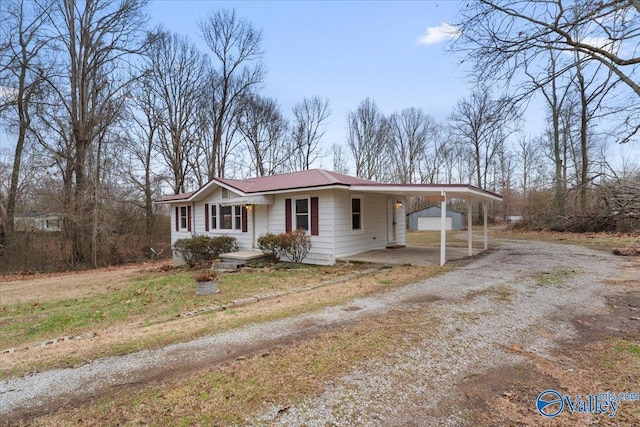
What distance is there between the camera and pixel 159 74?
72.7ft

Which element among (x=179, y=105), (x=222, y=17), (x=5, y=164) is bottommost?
(x=5, y=164)

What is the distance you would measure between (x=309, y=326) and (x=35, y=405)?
2.85 meters

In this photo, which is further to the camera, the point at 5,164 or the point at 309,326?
the point at 5,164

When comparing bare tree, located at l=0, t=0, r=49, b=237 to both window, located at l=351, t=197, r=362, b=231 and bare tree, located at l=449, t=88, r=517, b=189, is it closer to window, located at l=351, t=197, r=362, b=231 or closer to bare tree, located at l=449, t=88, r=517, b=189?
window, located at l=351, t=197, r=362, b=231

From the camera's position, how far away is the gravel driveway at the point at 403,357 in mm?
2523

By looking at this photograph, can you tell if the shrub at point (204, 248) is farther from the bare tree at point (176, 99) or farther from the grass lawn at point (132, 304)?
the bare tree at point (176, 99)

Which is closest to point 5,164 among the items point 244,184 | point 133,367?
point 244,184

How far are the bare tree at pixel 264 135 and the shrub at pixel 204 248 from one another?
54.8 feet

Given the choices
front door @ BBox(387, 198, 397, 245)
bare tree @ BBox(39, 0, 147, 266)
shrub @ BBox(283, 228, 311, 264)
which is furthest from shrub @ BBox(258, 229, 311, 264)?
bare tree @ BBox(39, 0, 147, 266)

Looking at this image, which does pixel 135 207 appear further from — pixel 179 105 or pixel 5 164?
pixel 179 105

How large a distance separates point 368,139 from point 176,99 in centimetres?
1847

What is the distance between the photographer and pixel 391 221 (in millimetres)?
13266

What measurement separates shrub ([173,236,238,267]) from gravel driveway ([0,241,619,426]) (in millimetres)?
7825

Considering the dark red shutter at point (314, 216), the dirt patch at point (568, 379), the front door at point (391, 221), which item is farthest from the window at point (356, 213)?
the dirt patch at point (568, 379)
